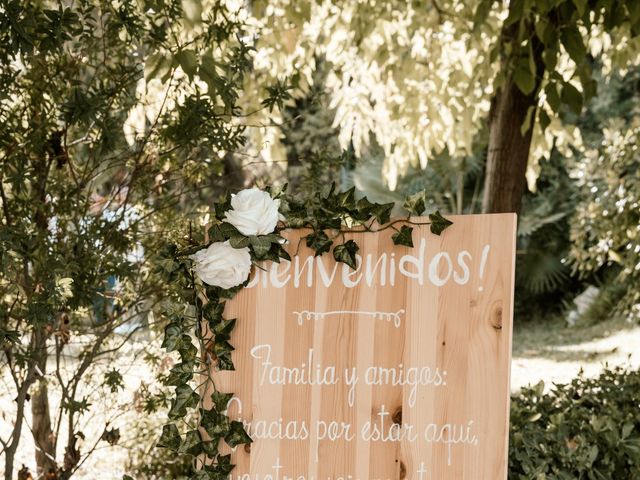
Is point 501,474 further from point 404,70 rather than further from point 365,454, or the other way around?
point 404,70

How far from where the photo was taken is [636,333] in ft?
25.8

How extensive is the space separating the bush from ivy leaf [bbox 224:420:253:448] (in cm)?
118

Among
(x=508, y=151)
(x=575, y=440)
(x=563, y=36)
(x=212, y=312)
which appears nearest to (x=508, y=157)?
(x=508, y=151)

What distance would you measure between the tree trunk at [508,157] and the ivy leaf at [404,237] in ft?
6.45

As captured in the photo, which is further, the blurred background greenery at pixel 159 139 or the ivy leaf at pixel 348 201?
the blurred background greenery at pixel 159 139

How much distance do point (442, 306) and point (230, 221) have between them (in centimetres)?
52

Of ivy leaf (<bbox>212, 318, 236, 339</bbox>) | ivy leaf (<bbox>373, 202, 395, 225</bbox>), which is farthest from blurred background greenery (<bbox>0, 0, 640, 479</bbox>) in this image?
ivy leaf (<bbox>373, 202, 395, 225</bbox>)

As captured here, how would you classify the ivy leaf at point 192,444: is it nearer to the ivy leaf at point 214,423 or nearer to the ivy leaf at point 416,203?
the ivy leaf at point 214,423

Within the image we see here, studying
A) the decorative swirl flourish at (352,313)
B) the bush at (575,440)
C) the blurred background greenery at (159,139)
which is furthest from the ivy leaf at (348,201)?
the bush at (575,440)

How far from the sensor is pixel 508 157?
12.2ft

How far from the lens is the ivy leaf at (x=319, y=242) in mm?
1819

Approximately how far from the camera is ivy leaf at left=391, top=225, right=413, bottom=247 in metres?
1.79

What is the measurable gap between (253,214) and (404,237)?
1.14ft

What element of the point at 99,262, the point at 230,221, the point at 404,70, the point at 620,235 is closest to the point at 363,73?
the point at 404,70
